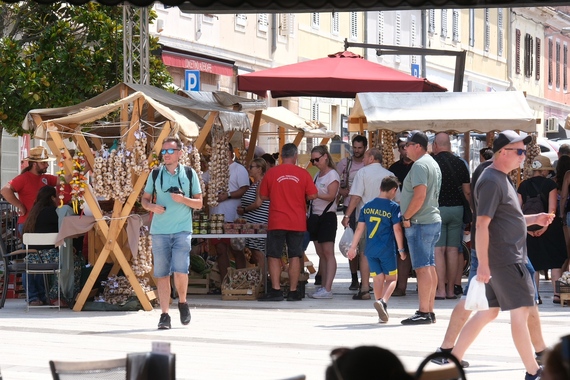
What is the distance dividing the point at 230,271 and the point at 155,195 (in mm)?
3448

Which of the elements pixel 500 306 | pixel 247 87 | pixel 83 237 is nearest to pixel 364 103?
pixel 247 87

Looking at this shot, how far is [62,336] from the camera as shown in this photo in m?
12.0

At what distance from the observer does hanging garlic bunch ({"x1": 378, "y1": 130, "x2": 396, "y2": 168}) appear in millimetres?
17875

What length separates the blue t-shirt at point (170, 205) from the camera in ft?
40.8

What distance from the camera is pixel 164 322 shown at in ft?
41.1

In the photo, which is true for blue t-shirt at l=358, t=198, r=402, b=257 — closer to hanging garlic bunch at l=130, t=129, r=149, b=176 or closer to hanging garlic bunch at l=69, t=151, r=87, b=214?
hanging garlic bunch at l=130, t=129, r=149, b=176

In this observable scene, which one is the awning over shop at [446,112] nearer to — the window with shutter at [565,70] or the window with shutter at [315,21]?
the window with shutter at [315,21]

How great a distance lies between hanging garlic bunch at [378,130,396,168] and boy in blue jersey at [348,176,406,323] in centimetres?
495

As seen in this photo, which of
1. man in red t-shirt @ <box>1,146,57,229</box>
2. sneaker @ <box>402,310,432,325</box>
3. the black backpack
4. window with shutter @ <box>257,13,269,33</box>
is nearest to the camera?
sneaker @ <box>402,310,432,325</box>

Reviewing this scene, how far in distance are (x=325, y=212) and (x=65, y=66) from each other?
6188 mm

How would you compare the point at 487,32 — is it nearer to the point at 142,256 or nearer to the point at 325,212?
the point at 325,212

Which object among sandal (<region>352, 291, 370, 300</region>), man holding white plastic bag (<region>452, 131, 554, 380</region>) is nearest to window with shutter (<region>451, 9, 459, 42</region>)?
sandal (<region>352, 291, 370, 300</region>)

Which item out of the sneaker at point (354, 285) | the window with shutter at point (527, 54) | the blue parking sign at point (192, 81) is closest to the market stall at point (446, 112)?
the sneaker at point (354, 285)

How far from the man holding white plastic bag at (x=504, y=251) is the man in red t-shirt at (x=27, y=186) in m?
8.53
